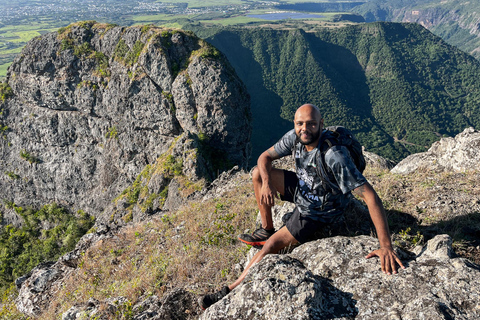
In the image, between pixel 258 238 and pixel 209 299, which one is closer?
pixel 209 299

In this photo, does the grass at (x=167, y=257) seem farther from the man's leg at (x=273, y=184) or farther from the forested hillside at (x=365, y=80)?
the forested hillside at (x=365, y=80)

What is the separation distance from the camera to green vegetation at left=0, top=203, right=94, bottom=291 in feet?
121

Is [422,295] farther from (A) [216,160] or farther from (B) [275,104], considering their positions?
(B) [275,104]

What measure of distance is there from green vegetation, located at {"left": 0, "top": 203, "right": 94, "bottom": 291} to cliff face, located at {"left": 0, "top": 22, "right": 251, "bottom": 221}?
2009mm

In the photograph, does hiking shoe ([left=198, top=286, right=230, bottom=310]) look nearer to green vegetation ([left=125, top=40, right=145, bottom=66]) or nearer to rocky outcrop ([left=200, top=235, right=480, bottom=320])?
rocky outcrop ([left=200, top=235, right=480, bottom=320])

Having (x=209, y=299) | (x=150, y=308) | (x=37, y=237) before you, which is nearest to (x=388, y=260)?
(x=209, y=299)

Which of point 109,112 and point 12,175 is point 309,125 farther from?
point 12,175

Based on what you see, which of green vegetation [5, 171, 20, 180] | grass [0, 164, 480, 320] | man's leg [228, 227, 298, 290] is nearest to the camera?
man's leg [228, 227, 298, 290]

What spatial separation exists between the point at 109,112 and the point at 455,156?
4337 centimetres

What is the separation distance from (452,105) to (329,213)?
142 m

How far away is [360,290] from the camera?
12.2 feet

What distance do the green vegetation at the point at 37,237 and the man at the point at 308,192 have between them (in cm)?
3921

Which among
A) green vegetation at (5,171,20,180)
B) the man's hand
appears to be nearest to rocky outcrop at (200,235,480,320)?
the man's hand

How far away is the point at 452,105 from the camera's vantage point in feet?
376
